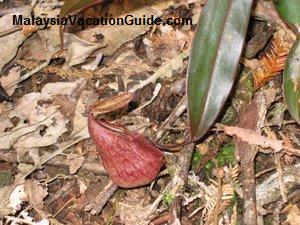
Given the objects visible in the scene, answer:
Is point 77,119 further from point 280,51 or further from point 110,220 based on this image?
point 280,51

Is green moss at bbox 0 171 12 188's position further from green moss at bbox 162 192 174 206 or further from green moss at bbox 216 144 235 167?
green moss at bbox 216 144 235 167

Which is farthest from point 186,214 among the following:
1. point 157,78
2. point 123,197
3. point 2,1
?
point 2,1

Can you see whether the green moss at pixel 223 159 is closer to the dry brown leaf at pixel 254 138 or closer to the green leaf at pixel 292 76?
the dry brown leaf at pixel 254 138

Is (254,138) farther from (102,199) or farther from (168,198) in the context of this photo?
(102,199)

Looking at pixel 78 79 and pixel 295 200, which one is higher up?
pixel 78 79

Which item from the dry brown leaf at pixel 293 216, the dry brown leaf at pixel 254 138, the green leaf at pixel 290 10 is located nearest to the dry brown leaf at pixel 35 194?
the dry brown leaf at pixel 254 138

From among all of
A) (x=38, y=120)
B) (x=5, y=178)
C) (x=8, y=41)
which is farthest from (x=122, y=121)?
(x=8, y=41)
